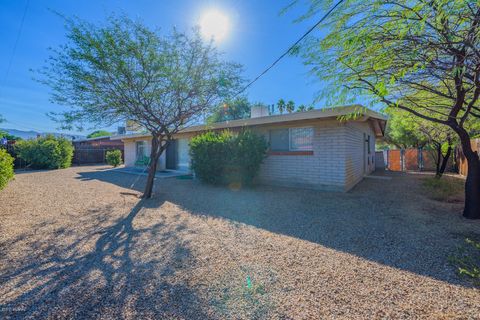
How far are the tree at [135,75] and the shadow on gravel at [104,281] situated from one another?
3771mm

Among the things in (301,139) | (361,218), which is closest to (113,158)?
(301,139)

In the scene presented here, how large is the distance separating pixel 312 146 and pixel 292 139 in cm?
88

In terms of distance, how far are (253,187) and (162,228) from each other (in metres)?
4.77

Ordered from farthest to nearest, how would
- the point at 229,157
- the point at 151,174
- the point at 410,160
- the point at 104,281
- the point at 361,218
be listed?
the point at 410,160 < the point at 229,157 < the point at 151,174 < the point at 361,218 < the point at 104,281

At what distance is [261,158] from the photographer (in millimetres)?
8422

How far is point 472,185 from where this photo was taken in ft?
15.4

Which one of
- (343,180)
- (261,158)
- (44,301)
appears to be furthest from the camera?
(261,158)

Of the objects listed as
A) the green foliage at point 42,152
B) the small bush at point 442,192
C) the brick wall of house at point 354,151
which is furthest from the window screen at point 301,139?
the green foliage at point 42,152

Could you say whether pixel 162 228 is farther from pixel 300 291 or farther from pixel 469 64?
pixel 469 64

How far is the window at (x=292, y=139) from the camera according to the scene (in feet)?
26.9

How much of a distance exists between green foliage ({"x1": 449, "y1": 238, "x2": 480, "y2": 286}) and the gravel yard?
0.35 feet

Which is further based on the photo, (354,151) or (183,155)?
(183,155)

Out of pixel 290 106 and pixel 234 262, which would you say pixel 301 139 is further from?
pixel 290 106

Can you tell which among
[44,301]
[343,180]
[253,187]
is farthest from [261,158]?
[44,301]
